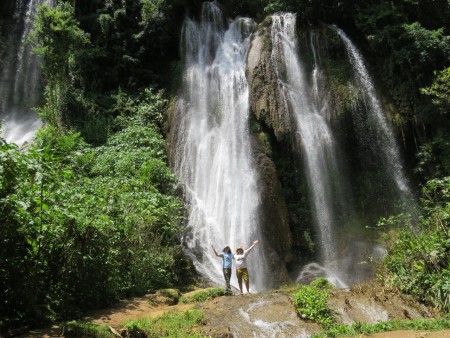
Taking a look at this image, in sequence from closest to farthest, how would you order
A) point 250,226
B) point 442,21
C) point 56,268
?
1. point 56,268
2. point 250,226
3. point 442,21

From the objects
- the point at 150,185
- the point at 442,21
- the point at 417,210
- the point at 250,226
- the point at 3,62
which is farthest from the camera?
the point at 3,62

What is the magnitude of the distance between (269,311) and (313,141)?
916 cm

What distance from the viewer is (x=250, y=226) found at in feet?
43.5

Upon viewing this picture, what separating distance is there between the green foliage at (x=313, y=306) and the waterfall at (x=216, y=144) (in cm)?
494

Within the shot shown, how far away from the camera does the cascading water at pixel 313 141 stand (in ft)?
46.3

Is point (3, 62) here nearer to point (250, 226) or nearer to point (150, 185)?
point (150, 185)

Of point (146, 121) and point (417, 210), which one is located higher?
point (146, 121)

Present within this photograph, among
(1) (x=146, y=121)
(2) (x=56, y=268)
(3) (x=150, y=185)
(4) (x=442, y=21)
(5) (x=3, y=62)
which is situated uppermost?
(5) (x=3, y=62)

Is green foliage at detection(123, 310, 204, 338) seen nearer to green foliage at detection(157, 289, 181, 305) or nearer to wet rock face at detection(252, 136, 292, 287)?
green foliage at detection(157, 289, 181, 305)

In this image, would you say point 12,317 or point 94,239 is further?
point 94,239

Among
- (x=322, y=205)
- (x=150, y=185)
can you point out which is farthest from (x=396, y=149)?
(x=150, y=185)

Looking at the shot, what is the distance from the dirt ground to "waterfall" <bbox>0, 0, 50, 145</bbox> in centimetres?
1434

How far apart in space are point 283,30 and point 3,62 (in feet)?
50.4

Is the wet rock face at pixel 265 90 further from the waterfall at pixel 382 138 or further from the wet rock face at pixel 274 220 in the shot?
the waterfall at pixel 382 138
